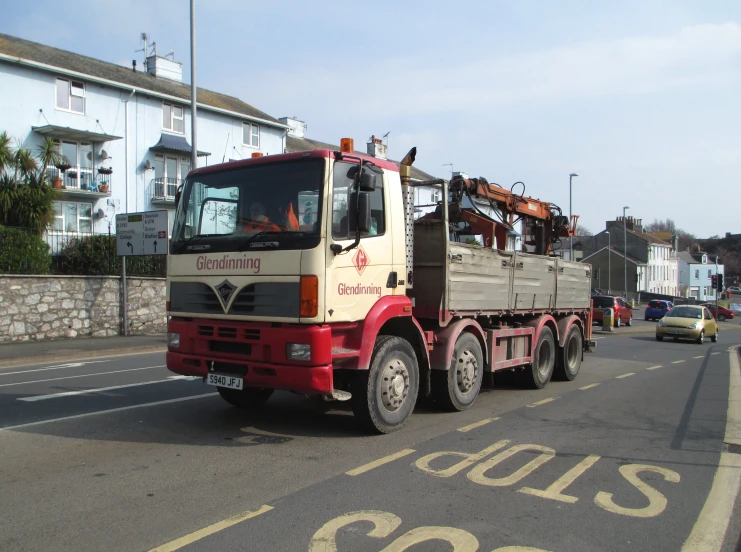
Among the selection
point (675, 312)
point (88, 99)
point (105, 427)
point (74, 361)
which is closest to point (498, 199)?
point (105, 427)

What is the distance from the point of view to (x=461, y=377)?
7965 millimetres

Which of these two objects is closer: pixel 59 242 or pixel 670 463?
pixel 670 463

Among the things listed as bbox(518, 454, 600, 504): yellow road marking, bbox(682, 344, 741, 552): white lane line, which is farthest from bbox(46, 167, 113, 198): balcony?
bbox(682, 344, 741, 552): white lane line

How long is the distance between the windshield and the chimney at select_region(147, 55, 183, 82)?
1310 inches

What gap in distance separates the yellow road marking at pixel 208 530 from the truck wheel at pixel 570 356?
8.03 meters

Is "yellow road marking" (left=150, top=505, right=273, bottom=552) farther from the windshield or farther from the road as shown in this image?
the windshield

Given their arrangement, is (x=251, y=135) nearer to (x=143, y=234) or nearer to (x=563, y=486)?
(x=143, y=234)

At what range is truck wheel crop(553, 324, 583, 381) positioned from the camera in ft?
37.2

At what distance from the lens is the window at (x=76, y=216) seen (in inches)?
1193

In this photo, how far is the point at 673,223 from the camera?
145875mm

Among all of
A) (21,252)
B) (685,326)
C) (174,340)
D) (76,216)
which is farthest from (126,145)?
(174,340)

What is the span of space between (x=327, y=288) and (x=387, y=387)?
4.66 ft

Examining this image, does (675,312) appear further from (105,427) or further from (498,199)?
(105,427)

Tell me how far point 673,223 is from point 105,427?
518 ft
